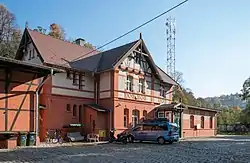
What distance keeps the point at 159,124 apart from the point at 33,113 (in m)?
9.71

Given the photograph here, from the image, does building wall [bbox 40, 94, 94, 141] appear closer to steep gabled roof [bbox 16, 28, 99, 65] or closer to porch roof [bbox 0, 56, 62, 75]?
steep gabled roof [bbox 16, 28, 99, 65]

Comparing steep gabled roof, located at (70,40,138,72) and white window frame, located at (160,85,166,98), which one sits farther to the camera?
white window frame, located at (160,85,166,98)

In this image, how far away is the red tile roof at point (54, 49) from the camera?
24409mm

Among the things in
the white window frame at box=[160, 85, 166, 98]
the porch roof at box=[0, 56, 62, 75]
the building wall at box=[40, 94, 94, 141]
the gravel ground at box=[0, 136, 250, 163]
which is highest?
the porch roof at box=[0, 56, 62, 75]

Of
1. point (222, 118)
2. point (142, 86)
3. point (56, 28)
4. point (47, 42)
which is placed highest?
point (56, 28)

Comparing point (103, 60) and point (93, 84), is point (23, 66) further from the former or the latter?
point (103, 60)

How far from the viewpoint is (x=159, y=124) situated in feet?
76.3

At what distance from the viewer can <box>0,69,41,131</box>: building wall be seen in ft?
60.4

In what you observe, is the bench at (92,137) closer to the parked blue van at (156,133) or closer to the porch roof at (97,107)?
the porch roof at (97,107)

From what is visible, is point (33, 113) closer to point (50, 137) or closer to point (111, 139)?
point (50, 137)

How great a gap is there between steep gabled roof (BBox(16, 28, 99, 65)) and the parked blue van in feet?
28.4

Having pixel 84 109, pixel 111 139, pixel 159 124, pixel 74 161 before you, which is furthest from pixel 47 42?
pixel 74 161

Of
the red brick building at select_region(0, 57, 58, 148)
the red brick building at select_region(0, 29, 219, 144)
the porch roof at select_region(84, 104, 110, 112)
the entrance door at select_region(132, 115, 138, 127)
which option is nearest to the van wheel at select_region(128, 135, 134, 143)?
the red brick building at select_region(0, 29, 219, 144)

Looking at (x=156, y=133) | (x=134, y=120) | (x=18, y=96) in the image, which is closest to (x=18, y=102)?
(x=18, y=96)
